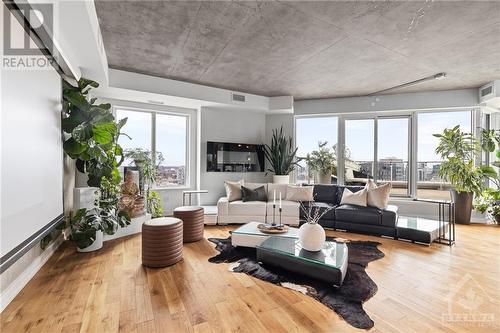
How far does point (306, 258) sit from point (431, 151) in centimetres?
490

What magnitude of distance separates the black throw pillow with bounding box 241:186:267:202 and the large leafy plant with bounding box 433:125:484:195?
397 centimetres

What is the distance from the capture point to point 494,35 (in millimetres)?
2936

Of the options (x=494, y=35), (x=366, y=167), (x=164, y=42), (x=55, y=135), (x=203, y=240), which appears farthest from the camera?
(x=366, y=167)

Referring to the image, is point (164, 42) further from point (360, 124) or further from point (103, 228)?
point (360, 124)

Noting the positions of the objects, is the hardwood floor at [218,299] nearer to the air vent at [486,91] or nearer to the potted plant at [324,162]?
the potted plant at [324,162]

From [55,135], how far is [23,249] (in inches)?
53.4

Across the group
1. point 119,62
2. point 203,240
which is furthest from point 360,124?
point 119,62

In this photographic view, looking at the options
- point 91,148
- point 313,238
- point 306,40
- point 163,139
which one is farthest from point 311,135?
point 91,148

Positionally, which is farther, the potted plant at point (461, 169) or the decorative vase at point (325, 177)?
the decorative vase at point (325, 177)

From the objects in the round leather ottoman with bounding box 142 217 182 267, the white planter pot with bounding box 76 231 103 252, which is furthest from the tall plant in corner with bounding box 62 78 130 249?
the round leather ottoman with bounding box 142 217 182 267

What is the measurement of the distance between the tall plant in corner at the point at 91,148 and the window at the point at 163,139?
1596 millimetres

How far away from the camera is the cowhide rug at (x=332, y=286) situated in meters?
2.03

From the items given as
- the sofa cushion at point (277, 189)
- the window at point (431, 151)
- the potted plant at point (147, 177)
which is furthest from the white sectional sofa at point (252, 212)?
the window at point (431, 151)

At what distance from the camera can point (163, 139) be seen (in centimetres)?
570
